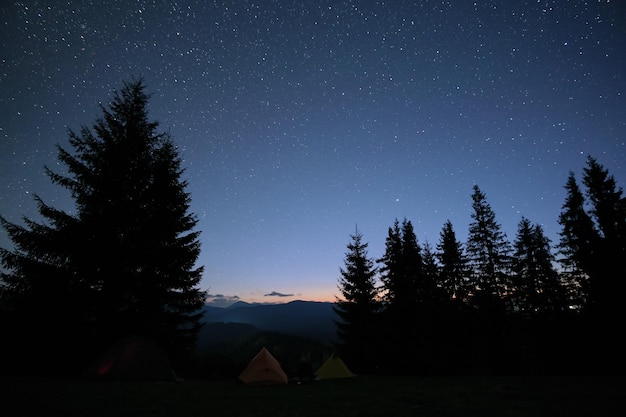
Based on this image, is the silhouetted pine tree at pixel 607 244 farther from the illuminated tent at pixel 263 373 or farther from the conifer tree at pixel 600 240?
the illuminated tent at pixel 263 373

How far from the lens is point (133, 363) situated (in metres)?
11.3

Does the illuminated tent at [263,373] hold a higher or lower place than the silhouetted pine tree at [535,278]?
lower

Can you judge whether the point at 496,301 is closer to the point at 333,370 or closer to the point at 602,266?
the point at 602,266

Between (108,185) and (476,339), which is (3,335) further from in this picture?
(476,339)

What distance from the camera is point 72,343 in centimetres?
1318

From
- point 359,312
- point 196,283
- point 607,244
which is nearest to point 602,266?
point 607,244

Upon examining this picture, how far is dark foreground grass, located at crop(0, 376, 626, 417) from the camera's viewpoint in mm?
6090

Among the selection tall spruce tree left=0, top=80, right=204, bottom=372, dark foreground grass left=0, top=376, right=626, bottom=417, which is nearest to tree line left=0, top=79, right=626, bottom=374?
tall spruce tree left=0, top=80, right=204, bottom=372

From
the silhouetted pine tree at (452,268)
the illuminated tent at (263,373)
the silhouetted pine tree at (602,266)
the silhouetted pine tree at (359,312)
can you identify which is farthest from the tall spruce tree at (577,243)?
the illuminated tent at (263,373)

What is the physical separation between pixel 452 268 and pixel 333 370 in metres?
22.0

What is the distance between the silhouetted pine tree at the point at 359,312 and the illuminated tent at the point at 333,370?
1352cm

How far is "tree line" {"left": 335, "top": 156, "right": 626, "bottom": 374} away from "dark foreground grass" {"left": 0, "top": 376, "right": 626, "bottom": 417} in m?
16.3

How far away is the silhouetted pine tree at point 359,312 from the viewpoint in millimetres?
27359

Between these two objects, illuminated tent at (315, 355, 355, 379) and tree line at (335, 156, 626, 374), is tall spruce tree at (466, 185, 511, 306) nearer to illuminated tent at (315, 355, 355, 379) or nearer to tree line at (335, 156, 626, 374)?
tree line at (335, 156, 626, 374)
